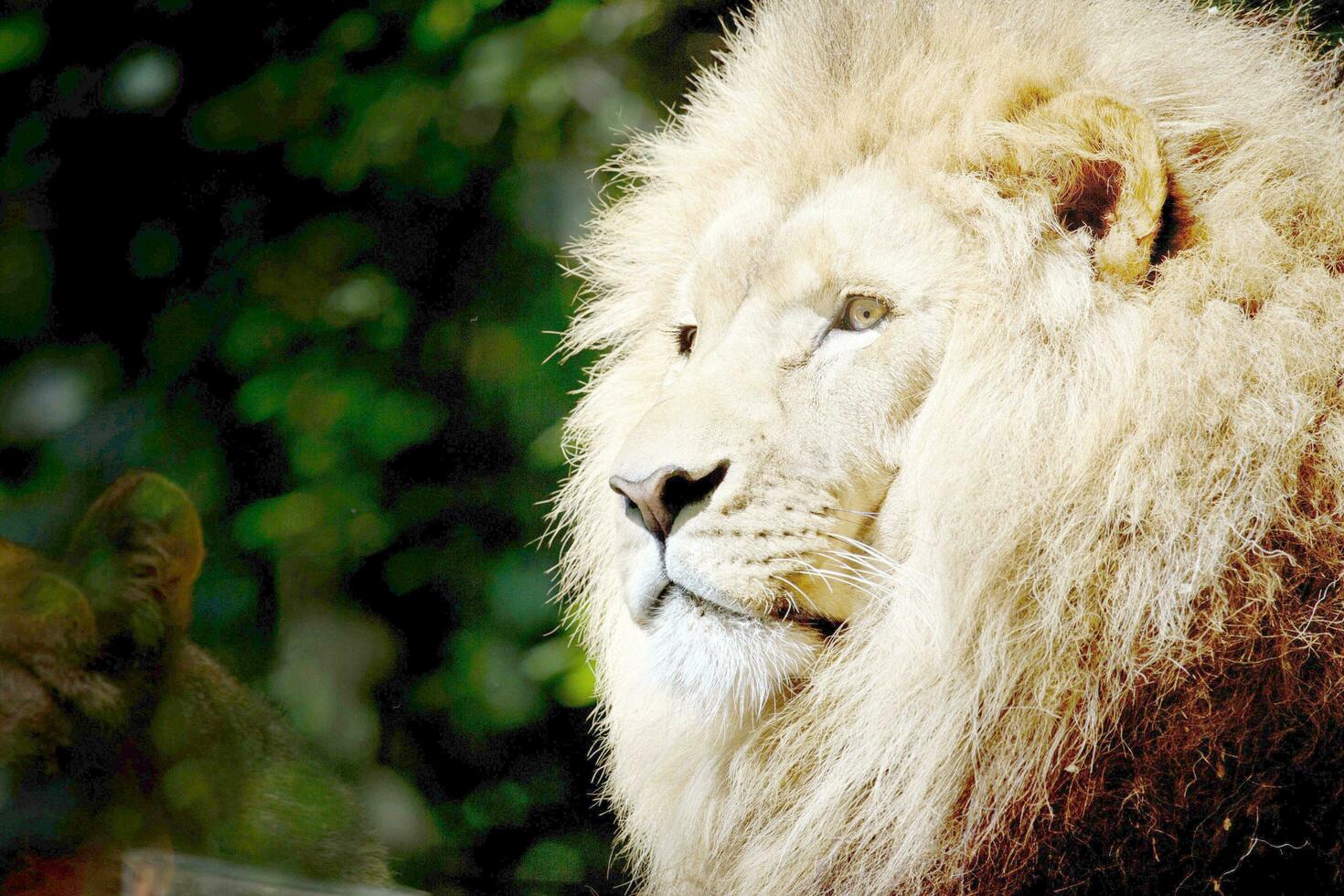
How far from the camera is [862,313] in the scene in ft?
3.51

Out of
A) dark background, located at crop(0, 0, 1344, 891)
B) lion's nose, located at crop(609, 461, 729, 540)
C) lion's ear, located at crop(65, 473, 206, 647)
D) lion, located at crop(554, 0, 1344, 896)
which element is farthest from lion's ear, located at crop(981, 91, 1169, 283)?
lion's ear, located at crop(65, 473, 206, 647)

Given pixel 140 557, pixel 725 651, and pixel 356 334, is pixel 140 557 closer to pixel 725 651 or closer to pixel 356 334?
pixel 356 334

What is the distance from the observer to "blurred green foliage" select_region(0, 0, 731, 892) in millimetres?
1380

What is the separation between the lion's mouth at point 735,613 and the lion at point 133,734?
66cm

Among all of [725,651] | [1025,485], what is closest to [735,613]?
[725,651]

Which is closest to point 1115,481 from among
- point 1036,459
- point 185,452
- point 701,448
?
point 1036,459

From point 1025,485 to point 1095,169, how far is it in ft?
0.95

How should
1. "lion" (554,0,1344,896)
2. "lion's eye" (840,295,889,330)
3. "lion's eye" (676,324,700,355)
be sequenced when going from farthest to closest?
"lion's eye" (676,324,700,355) < "lion's eye" (840,295,889,330) < "lion" (554,0,1344,896)

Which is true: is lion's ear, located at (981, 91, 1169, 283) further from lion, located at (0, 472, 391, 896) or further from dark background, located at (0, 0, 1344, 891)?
lion, located at (0, 472, 391, 896)

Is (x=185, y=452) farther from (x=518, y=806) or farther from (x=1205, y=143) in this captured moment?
(x=1205, y=143)

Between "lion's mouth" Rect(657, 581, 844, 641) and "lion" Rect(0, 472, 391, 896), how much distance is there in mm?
657

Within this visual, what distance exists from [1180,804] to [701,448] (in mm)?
516

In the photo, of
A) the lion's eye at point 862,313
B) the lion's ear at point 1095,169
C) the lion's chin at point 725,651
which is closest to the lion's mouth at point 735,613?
the lion's chin at point 725,651

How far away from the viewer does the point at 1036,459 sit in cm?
100
